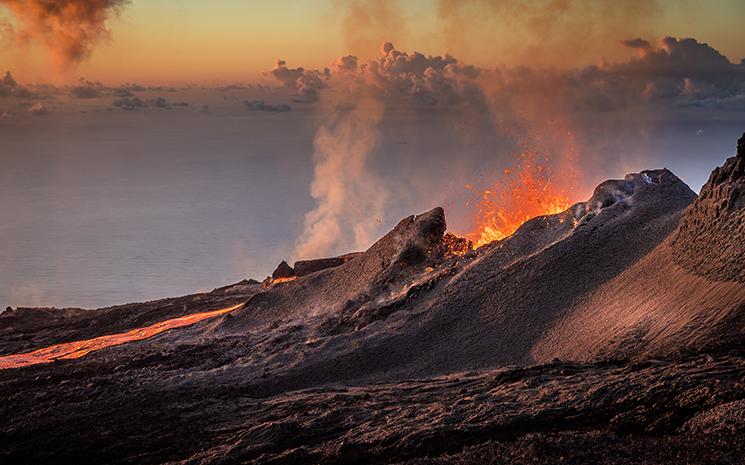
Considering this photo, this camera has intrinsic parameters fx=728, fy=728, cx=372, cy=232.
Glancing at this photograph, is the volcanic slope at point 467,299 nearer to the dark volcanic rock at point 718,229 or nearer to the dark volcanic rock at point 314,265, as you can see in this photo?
the dark volcanic rock at point 718,229

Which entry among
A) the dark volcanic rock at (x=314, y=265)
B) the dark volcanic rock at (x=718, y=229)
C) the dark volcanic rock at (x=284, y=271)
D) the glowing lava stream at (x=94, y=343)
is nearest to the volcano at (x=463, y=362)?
the dark volcanic rock at (x=718, y=229)

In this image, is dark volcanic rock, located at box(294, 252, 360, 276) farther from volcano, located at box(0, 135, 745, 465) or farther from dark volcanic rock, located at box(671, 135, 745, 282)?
dark volcanic rock, located at box(671, 135, 745, 282)

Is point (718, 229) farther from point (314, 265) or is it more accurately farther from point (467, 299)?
point (314, 265)

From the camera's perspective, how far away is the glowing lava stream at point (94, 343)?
28406 mm

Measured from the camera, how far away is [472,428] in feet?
41.1

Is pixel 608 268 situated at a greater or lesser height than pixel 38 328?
lesser

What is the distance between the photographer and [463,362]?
18328mm

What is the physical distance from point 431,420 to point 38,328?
28.1 metres

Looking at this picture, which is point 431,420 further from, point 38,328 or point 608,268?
point 38,328

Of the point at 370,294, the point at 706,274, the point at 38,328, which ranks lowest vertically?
the point at 706,274

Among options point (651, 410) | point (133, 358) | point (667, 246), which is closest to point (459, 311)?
point (667, 246)

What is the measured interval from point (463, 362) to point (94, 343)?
18.2m

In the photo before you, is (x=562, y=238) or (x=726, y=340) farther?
(x=562, y=238)

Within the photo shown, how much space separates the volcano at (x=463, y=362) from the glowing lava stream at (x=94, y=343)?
63.0 inches
